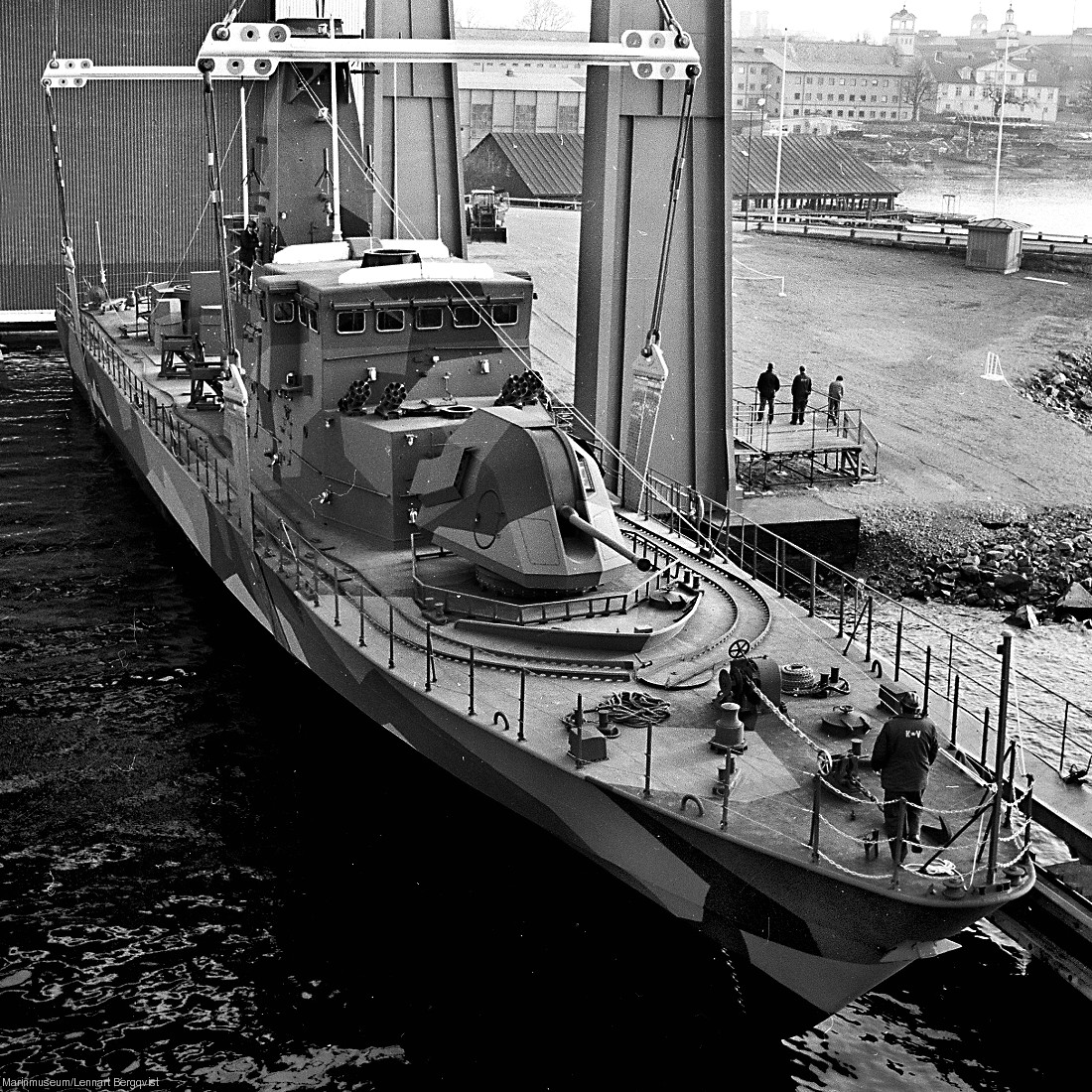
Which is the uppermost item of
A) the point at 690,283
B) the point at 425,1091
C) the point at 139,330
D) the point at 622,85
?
the point at 622,85

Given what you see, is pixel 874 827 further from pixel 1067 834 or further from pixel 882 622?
pixel 882 622

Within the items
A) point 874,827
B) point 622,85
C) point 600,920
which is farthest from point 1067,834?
point 622,85

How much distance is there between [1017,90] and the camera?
102m

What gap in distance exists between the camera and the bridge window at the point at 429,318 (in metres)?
19.3

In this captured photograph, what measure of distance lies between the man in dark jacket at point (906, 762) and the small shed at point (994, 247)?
134ft

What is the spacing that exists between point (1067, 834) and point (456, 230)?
18136 millimetres

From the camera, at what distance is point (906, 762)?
12133 millimetres

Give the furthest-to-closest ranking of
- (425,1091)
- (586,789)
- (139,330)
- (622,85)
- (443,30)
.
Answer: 1. (139,330)
2. (443,30)
3. (622,85)
4. (586,789)
5. (425,1091)

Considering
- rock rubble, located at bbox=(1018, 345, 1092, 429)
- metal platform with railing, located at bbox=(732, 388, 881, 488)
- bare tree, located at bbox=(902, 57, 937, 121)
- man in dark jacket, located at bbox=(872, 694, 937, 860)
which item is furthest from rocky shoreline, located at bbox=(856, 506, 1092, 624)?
bare tree, located at bbox=(902, 57, 937, 121)

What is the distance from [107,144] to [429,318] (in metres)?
28.5

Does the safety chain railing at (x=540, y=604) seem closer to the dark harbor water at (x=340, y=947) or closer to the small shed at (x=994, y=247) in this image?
the dark harbor water at (x=340, y=947)

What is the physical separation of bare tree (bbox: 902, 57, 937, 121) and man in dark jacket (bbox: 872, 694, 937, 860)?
309ft

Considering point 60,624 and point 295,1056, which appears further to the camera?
point 60,624

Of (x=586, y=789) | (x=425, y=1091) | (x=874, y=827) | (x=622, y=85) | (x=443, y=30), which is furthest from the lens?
(x=443, y=30)
